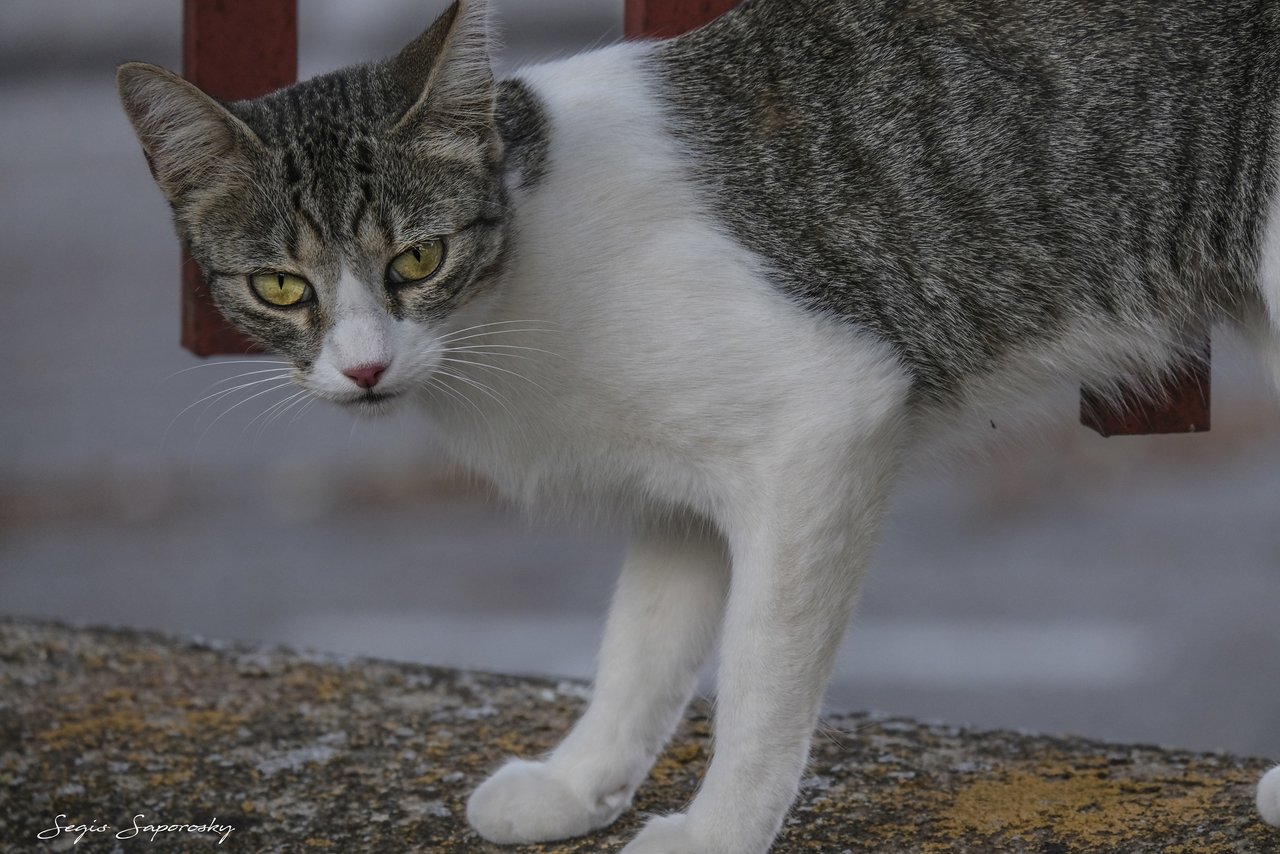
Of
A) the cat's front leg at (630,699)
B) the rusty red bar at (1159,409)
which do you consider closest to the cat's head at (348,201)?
the cat's front leg at (630,699)

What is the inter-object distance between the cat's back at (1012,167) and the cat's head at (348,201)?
1.45 ft

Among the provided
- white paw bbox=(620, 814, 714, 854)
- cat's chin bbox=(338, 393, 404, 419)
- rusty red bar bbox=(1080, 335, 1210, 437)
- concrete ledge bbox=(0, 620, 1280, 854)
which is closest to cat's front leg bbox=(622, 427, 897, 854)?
white paw bbox=(620, 814, 714, 854)

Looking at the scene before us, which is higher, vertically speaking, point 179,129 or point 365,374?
point 179,129

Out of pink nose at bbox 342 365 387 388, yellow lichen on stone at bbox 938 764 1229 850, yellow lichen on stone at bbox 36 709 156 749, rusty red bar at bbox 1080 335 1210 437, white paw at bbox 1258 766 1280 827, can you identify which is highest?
pink nose at bbox 342 365 387 388

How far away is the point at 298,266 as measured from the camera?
239 centimetres

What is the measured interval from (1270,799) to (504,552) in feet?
15.9

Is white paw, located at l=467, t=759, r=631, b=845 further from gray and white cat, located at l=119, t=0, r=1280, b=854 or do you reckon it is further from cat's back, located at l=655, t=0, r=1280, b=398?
cat's back, located at l=655, t=0, r=1280, b=398

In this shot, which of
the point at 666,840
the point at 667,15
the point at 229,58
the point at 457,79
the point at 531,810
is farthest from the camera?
the point at 229,58

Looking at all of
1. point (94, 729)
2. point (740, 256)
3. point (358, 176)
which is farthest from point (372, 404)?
point (94, 729)

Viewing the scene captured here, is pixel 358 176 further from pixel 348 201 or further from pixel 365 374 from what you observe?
pixel 365 374

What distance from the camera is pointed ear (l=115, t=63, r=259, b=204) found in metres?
2.34

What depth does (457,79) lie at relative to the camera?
7.91 feet

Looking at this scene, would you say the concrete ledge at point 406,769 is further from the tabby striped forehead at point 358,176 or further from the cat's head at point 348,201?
the tabby striped forehead at point 358,176

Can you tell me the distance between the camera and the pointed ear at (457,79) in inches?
93.8
